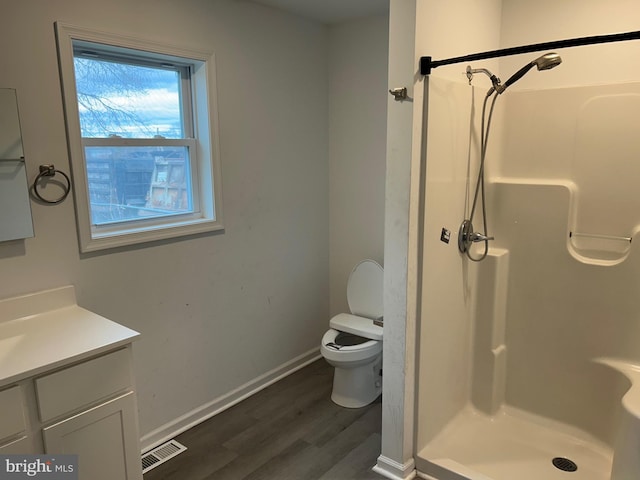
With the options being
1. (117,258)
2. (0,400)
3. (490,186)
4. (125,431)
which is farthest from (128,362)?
(490,186)

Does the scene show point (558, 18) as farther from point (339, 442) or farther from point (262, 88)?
point (339, 442)

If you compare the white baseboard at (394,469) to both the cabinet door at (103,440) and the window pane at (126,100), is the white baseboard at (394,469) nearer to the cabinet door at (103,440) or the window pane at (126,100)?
the cabinet door at (103,440)

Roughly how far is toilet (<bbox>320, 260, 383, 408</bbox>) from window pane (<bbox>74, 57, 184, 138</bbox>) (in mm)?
1421

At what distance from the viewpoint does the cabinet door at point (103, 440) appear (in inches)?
63.4

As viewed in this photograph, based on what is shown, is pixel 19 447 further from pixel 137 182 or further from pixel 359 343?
pixel 359 343

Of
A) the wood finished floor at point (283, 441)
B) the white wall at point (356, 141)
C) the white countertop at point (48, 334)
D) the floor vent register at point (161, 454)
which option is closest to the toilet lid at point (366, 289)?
the white wall at point (356, 141)

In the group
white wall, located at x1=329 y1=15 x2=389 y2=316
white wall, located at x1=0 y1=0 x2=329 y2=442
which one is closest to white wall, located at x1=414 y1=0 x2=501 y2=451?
white wall, located at x1=329 y1=15 x2=389 y2=316

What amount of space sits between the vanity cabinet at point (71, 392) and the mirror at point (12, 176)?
295 millimetres

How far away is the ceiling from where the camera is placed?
8.90 feet

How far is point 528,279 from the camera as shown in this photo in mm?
2584

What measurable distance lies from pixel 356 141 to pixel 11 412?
2.43m

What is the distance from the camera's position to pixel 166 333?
2.50 m

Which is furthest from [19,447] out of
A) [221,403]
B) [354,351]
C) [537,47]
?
[537,47]

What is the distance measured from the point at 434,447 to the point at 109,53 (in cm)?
242
